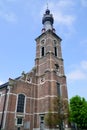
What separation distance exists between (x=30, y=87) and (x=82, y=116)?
10.7m

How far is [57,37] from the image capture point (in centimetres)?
3584

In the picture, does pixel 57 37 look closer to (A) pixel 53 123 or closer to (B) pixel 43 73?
(B) pixel 43 73

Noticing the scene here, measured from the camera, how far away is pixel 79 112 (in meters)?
25.6

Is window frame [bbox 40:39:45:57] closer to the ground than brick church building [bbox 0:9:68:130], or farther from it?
farther from it

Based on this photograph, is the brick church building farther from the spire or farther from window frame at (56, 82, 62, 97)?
the spire

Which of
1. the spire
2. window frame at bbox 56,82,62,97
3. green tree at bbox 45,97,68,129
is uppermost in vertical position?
the spire

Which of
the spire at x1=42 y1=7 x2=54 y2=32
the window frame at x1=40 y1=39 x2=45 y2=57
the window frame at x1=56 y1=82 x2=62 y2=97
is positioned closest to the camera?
the window frame at x1=56 y1=82 x2=62 y2=97

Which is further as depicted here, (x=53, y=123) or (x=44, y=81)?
(x=44, y=81)

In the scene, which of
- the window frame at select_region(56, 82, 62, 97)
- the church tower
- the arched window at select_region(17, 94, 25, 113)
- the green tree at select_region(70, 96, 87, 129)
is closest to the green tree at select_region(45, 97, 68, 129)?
the church tower

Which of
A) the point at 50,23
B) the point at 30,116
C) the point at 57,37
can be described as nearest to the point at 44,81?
the point at 30,116

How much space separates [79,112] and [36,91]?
8827 mm

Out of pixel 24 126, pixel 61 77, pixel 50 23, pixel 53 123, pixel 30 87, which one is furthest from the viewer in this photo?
pixel 50 23

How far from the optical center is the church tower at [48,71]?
26.0m

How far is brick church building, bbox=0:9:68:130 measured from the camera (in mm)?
23891
